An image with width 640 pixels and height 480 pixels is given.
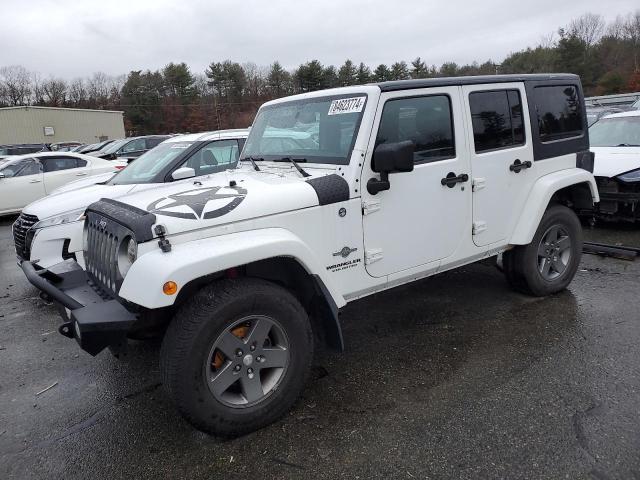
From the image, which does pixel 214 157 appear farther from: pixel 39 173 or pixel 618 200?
pixel 39 173

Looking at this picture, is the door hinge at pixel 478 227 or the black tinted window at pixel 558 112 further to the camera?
the black tinted window at pixel 558 112

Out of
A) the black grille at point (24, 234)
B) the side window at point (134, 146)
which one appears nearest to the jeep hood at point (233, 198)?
the black grille at point (24, 234)

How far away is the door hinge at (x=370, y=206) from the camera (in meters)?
3.30

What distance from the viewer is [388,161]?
3.13 m

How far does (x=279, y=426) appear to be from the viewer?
296 cm

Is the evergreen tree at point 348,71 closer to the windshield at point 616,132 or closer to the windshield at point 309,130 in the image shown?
the windshield at point 616,132

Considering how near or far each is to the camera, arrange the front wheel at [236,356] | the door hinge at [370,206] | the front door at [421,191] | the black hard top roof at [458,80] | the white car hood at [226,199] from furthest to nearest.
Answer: the black hard top roof at [458,80] < the front door at [421,191] < the door hinge at [370,206] < the white car hood at [226,199] < the front wheel at [236,356]

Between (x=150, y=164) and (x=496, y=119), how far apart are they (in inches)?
177

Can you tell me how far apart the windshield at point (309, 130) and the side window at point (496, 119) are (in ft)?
3.80

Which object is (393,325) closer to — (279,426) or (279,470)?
(279,426)

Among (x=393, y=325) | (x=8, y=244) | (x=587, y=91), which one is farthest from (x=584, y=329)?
(x=587, y=91)

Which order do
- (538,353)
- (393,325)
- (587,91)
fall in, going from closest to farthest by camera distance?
1. (538,353)
2. (393,325)
3. (587,91)

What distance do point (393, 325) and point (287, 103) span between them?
220cm

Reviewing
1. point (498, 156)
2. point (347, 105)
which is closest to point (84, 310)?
point (347, 105)
